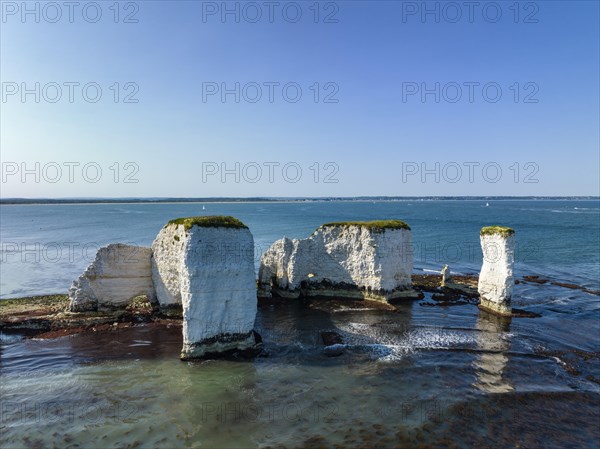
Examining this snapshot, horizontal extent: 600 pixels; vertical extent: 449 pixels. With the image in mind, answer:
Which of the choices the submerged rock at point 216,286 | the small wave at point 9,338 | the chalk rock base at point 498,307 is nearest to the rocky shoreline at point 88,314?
the small wave at point 9,338

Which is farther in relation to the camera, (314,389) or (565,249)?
(565,249)

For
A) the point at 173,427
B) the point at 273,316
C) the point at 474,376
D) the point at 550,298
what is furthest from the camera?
the point at 550,298

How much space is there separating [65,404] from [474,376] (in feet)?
59.8

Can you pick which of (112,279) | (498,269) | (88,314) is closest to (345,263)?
(498,269)

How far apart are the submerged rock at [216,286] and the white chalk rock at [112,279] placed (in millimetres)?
6725

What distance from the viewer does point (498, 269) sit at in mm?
26359

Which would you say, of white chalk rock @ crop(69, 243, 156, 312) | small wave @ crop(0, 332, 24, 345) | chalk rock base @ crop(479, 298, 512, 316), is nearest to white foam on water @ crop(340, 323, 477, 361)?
chalk rock base @ crop(479, 298, 512, 316)

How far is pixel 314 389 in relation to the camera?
1588 cm

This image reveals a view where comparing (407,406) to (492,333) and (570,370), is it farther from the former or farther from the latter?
(492,333)

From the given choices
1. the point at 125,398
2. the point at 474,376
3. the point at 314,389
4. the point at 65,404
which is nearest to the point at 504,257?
the point at 474,376

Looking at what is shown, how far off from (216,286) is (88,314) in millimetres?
11337

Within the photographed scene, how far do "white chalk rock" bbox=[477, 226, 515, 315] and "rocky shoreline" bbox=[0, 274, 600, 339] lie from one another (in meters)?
1.34

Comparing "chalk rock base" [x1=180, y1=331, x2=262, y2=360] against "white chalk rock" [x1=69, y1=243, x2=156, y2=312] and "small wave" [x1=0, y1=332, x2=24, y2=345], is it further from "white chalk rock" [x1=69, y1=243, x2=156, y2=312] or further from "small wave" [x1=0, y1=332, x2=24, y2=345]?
"small wave" [x1=0, y1=332, x2=24, y2=345]

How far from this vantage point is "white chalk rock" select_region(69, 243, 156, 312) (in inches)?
922
